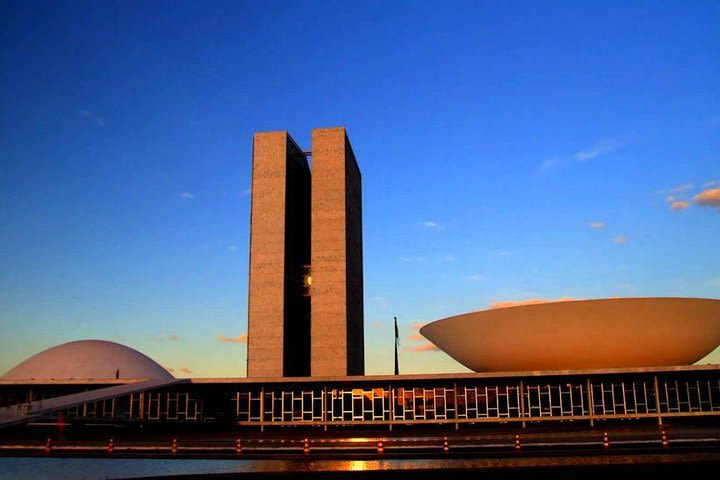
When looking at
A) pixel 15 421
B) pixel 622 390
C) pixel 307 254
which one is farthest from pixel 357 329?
pixel 15 421

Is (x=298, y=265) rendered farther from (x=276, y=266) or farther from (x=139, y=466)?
(x=139, y=466)

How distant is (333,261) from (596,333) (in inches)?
940

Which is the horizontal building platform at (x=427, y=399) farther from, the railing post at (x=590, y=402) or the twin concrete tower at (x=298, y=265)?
the twin concrete tower at (x=298, y=265)

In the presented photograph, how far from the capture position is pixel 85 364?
67562mm

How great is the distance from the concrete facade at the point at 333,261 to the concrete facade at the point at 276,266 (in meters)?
2.57

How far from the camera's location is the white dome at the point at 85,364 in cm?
6612

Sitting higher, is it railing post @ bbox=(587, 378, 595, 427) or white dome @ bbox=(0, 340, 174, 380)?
white dome @ bbox=(0, 340, 174, 380)

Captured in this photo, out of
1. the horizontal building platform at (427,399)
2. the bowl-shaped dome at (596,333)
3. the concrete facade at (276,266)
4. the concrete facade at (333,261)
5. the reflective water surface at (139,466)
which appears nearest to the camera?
the reflective water surface at (139,466)

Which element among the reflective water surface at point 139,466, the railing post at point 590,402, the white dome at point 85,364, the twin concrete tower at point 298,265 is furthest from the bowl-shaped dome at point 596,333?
the white dome at point 85,364

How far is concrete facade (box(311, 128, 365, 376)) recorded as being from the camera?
6106cm

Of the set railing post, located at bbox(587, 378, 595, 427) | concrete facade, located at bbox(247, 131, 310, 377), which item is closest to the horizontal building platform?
Result: railing post, located at bbox(587, 378, 595, 427)

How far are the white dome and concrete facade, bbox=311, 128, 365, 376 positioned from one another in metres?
19.9

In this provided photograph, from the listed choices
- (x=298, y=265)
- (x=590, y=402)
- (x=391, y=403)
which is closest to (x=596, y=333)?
(x=590, y=402)

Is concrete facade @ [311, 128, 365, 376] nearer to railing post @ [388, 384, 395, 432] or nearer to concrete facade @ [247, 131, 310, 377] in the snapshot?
concrete facade @ [247, 131, 310, 377]
